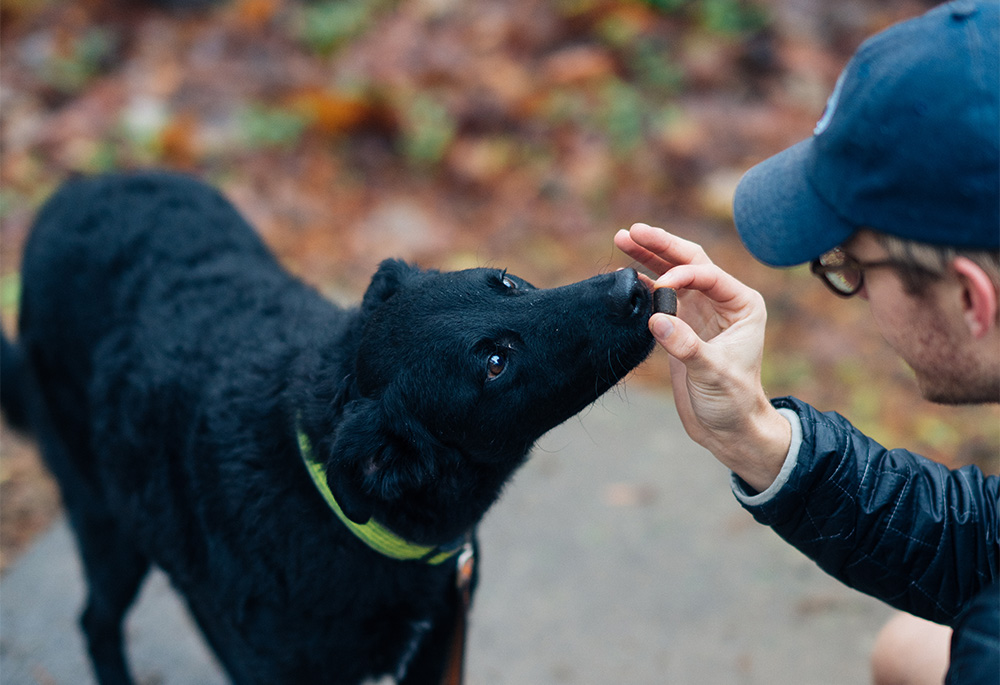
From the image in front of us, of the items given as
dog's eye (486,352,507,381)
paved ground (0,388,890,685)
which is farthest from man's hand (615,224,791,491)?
paved ground (0,388,890,685)

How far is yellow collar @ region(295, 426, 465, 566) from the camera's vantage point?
1811 millimetres

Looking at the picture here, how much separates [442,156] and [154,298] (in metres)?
3.05

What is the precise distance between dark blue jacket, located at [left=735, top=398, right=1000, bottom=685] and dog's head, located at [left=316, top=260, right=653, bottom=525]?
17.9 inches

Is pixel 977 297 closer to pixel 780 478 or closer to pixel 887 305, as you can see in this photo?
pixel 887 305

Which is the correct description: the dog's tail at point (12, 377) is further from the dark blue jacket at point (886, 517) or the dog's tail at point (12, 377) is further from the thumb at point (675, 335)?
the dark blue jacket at point (886, 517)

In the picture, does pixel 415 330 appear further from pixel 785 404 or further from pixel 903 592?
pixel 903 592

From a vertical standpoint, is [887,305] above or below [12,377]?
above

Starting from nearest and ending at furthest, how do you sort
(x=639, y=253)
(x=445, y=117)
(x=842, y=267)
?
1. (x=842, y=267)
2. (x=639, y=253)
3. (x=445, y=117)

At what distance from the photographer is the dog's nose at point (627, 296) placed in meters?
1.77

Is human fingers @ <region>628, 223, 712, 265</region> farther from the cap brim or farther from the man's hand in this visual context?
the cap brim

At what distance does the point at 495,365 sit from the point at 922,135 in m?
0.99

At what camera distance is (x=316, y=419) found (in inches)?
73.1

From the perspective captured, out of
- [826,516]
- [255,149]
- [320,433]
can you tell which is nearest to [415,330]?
[320,433]

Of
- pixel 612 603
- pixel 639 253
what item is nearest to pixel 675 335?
pixel 639 253
